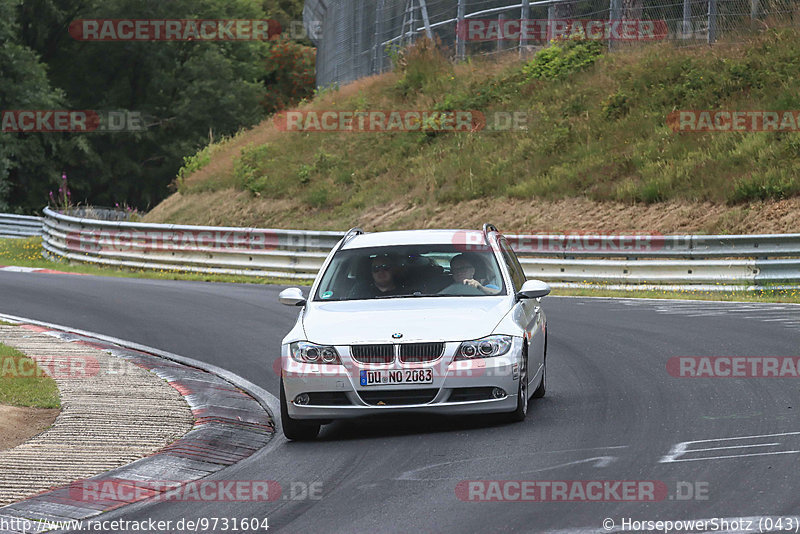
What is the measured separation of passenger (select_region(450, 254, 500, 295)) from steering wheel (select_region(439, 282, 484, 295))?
3 centimetres

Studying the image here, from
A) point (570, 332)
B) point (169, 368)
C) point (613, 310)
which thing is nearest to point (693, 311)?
point (613, 310)

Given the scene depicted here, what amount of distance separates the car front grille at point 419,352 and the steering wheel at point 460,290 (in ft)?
4.14

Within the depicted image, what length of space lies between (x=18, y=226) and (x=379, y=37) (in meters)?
15.5

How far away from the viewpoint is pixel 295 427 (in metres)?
9.65

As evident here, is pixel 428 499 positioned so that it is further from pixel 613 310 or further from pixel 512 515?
pixel 613 310

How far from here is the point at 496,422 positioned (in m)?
10.0

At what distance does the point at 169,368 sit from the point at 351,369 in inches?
170

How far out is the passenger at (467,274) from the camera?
1076 cm

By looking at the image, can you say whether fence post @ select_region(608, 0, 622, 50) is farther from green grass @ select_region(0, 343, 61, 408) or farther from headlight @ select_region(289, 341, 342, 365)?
headlight @ select_region(289, 341, 342, 365)
